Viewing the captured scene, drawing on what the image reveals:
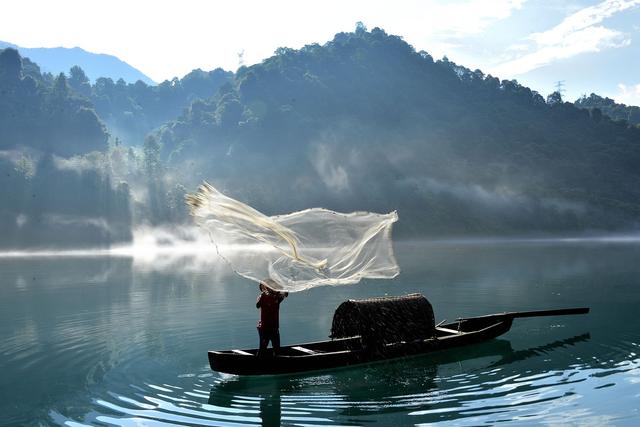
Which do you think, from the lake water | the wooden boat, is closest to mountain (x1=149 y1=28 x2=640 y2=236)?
the lake water

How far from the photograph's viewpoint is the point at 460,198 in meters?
157

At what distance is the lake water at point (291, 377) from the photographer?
1255 centimetres

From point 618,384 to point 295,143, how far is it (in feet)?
545

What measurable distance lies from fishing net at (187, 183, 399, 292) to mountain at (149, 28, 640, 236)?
12722 centimetres

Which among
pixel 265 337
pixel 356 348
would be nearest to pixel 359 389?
pixel 356 348

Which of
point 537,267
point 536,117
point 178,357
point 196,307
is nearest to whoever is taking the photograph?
point 178,357

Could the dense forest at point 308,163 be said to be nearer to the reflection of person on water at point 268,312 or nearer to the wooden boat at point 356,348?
the wooden boat at point 356,348

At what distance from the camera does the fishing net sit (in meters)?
13.9

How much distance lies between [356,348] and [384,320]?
1.13 metres

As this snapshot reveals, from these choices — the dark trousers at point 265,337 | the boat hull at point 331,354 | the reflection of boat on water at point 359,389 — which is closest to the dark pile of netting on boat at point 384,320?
the boat hull at point 331,354

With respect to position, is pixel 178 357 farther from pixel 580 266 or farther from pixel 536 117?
pixel 536 117

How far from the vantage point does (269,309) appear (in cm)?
1492

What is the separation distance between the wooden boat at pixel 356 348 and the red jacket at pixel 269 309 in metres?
0.77

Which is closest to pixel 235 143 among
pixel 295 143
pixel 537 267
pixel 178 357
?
pixel 295 143
